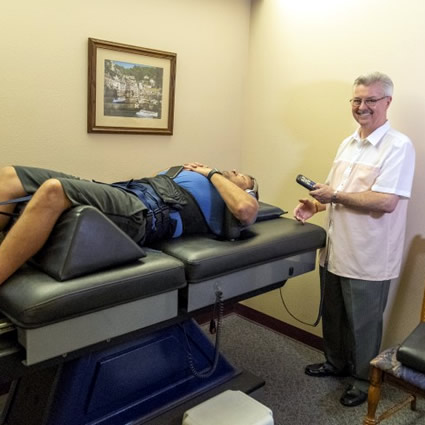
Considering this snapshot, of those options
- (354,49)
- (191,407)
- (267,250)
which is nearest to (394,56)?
(354,49)

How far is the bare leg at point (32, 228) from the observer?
1378mm

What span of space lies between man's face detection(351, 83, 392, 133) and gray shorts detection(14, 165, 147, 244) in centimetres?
115

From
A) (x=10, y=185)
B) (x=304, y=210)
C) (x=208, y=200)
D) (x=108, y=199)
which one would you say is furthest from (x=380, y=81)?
(x=10, y=185)

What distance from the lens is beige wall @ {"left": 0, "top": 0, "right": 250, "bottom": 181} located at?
2.01 metres

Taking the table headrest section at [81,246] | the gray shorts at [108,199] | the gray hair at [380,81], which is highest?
the gray hair at [380,81]

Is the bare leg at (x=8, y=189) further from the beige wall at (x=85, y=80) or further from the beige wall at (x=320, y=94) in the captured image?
the beige wall at (x=320, y=94)

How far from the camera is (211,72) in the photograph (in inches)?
109

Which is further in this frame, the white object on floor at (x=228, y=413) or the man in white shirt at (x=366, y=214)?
the man in white shirt at (x=366, y=214)

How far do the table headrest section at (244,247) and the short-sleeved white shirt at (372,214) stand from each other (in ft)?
0.45

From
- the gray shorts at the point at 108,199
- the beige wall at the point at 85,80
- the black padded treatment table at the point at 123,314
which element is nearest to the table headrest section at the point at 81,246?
the black padded treatment table at the point at 123,314

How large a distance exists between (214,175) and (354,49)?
45.4 inches

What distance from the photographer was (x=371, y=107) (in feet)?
6.84

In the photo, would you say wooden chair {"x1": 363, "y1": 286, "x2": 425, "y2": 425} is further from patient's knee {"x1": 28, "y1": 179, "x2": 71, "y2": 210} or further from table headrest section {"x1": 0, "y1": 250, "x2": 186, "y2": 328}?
patient's knee {"x1": 28, "y1": 179, "x2": 71, "y2": 210}

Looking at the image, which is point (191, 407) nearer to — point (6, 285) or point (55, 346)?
point (55, 346)
